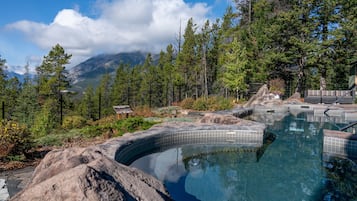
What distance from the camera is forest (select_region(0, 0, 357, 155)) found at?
61.2 feet

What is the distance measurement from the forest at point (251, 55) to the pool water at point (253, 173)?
9.84 metres

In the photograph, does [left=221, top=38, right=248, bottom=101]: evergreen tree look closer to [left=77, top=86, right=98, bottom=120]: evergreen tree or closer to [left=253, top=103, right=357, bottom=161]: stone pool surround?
[left=253, top=103, right=357, bottom=161]: stone pool surround

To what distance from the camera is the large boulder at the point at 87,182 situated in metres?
1.96

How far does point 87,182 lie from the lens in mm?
2004

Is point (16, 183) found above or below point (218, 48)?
below

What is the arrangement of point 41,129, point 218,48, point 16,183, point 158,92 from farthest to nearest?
point 158,92 < point 218,48 < point 41,129 < point 16,183

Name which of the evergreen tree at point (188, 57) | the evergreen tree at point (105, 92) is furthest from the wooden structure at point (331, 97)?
the evergreen tree at point (105, 92)

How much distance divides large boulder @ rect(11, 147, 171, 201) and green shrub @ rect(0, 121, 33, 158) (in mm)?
2596

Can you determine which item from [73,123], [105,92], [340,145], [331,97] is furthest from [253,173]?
[105,92]

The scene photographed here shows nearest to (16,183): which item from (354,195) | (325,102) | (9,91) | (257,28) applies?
(354,195)

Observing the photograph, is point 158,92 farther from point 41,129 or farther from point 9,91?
point 41,129

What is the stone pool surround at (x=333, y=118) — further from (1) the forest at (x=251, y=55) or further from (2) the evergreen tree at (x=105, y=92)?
(2) the evergreen tree at (x=105, y=92)

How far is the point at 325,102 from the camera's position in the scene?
17.1 metres

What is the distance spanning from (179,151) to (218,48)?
59.6 ft
